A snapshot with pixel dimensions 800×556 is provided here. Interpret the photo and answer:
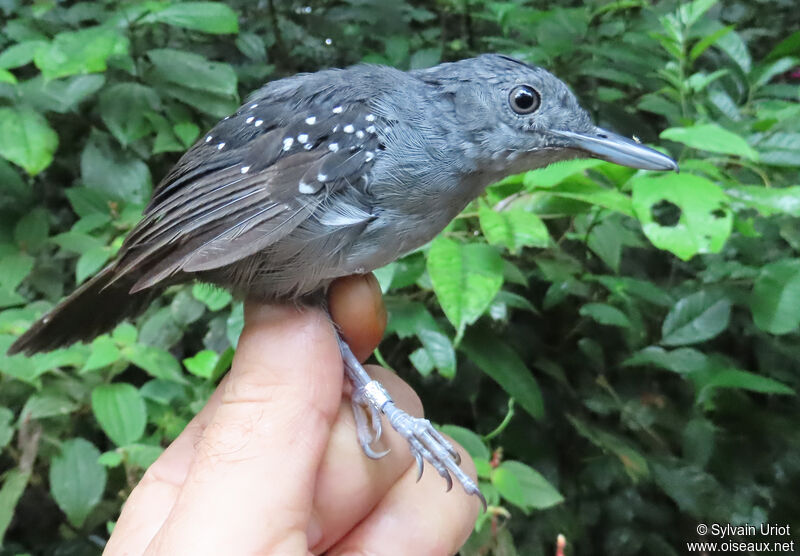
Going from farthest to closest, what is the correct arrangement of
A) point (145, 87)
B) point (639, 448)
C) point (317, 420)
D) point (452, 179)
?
1. point (145, 87)
2. point (639, 448)
3. point (452, 179)
4. point (317, 420)

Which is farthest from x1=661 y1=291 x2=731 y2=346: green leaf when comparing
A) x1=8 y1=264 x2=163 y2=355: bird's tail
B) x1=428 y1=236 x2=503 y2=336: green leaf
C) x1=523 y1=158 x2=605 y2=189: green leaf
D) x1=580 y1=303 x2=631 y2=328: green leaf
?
x1=8 y1=264 x2=163 y2=355: bird's tail

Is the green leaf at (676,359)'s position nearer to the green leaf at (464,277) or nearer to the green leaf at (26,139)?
the green leaf at (464,277)

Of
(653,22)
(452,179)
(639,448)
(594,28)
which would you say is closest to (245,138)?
(452,179)

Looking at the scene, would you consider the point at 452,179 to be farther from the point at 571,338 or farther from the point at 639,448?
the point at 639,448

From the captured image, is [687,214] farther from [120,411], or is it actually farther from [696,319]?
[120,411]

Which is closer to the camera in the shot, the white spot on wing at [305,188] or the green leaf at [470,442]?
the white spot on wing at [305,188]

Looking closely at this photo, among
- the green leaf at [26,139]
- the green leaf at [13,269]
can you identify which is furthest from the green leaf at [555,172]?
the green leaf at [13,269]

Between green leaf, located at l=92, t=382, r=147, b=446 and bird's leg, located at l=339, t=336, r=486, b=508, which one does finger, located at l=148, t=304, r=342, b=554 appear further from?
green leaf, located at l=92, t=382, r=147, b=446
